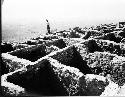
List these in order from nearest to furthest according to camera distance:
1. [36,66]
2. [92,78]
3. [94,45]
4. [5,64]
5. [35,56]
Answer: [92,78], [36,66], [5,64], [35,56], [94,45]

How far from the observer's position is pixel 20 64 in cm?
671

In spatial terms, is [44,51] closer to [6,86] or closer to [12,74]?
[12,74]

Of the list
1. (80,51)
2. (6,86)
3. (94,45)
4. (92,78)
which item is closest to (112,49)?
(94,45)

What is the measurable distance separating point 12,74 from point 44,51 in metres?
4.17

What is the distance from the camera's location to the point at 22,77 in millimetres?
6062

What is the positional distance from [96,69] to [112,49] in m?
1.85

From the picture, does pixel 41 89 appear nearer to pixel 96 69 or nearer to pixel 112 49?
pixel 96 69

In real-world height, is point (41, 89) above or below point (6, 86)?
below

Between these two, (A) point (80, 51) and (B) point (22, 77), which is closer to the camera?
(B) point (22, 77)

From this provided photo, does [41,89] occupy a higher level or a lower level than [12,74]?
lower

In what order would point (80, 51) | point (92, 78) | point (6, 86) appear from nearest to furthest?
point (6, 86)
point (92, 78)
point (80, 51)

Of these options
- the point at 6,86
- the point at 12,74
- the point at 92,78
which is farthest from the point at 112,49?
the point at 6,86

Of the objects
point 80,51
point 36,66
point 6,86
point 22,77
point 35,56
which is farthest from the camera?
point 35,56

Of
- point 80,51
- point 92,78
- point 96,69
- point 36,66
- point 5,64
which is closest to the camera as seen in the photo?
point 92,78
